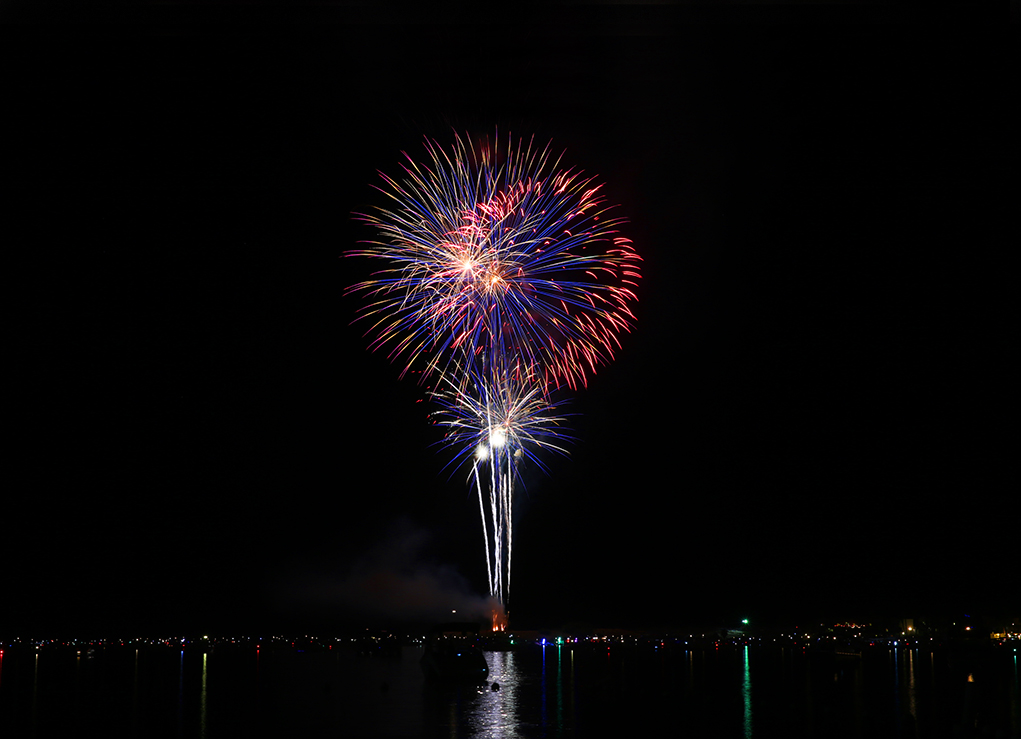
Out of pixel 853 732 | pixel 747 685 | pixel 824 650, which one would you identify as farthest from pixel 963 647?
pixel 853 732

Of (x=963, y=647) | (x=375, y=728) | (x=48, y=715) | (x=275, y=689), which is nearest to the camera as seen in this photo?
(x=375, y=728)

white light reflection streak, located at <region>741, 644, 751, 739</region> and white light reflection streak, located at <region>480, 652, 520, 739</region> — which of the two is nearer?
white light reflection streak, located at <region>480, 652, 520, 739</region>

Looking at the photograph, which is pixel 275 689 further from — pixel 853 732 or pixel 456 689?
pixel 853 732

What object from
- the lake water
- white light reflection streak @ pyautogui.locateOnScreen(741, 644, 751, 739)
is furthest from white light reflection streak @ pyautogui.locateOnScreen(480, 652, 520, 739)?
white light reflection streak @ pyautogui.locateOnScreen(741, 644, 751, 739)

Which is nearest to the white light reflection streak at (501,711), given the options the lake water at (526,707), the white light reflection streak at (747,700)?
the lake water at (526,707)

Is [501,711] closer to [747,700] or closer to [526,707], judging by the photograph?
[526,707]

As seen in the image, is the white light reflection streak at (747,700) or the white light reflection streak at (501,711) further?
the white light reflection streak at (747,700)

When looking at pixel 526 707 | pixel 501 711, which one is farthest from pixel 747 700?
pixel 501 711

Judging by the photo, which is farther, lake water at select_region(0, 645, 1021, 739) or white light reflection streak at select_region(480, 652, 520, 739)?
lake water at select_region(0, 645, 1021, 739)

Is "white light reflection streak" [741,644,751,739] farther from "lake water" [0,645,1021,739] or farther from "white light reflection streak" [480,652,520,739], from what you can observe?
"white light reflection streak" [480,652,520,739]

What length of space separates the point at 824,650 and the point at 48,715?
149m

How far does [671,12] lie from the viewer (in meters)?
5.01

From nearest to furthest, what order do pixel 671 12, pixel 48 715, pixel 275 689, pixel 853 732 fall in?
pixel 671 12 → pixel 853 732 → pixel 48 715 → pixel 275 689

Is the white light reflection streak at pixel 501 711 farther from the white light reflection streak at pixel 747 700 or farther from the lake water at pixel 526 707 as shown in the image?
the white light reflection streak at pixel 747 700
